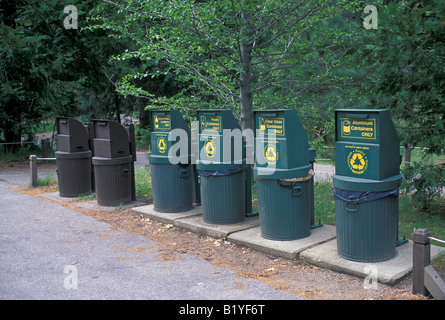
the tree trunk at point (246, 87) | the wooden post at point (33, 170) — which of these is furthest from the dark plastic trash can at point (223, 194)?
the wooden post at point (33, 170)

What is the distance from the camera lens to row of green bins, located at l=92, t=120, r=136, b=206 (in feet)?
29.5

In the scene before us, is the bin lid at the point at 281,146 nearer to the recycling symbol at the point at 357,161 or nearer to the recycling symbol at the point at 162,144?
the recycling symbol at the point at 357,161

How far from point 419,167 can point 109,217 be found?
17.7 ft

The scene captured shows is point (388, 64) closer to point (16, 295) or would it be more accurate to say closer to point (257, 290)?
point (257, 290)

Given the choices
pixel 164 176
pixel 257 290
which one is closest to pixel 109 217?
pixel 164 176

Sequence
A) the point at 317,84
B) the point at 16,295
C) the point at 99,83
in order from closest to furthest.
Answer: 1. the point at 16,295
2. the point at 317,84
3. the point at 99,83

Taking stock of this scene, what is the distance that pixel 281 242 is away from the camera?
20.5 ft

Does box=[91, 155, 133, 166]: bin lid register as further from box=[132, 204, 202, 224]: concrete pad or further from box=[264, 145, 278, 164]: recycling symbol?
box=[264, 145, 278, 164]: recycling symbol

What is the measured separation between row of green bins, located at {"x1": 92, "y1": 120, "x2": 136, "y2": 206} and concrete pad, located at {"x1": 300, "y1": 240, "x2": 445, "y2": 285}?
4529 millimetres

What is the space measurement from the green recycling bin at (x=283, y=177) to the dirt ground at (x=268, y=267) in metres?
0.51

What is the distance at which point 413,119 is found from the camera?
816cm

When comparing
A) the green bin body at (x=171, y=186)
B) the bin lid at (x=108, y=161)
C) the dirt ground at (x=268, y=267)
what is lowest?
the dirt ground at (x=268, y=267)

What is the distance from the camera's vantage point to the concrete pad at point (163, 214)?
7864 mm

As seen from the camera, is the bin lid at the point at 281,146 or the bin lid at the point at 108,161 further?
the bin lid at the point at 108,161
